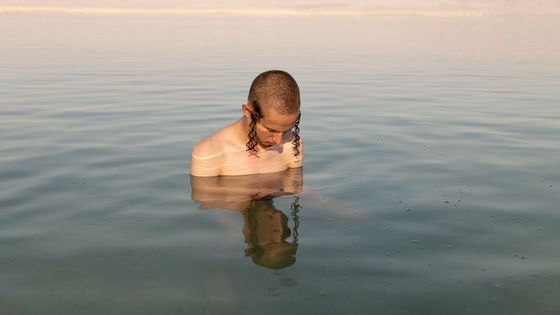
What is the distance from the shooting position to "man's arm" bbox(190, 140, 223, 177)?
6.52 m

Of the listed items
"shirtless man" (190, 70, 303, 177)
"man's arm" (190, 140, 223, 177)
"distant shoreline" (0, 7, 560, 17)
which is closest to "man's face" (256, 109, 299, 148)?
"shirtless man" (190, 70, 303, 177)

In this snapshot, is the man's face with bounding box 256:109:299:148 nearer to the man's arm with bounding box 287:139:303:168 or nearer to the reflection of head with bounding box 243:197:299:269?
the reflection of head with bounding box 243:197:299:269

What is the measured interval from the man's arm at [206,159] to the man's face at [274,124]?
74 cm

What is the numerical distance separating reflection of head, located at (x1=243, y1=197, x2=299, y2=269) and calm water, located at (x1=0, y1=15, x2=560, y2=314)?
1.1 inches

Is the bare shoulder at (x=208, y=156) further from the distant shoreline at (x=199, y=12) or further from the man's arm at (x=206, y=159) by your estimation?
the distant shoreline at (x=199, y=12)

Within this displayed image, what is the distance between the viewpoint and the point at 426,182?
24.0 ft

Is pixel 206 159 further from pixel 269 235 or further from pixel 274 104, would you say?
pixel 269 235

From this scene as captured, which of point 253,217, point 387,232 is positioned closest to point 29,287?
point 253,217

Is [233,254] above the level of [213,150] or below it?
below

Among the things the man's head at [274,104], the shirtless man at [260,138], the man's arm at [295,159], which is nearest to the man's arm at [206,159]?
the shirtless man at [260,138]

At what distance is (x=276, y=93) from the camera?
18.4 feet

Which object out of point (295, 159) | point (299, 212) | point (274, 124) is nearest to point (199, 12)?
point (295, 159)

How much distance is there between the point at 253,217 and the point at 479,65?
19756 mm

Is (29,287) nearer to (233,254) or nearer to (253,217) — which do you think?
(233,254)
